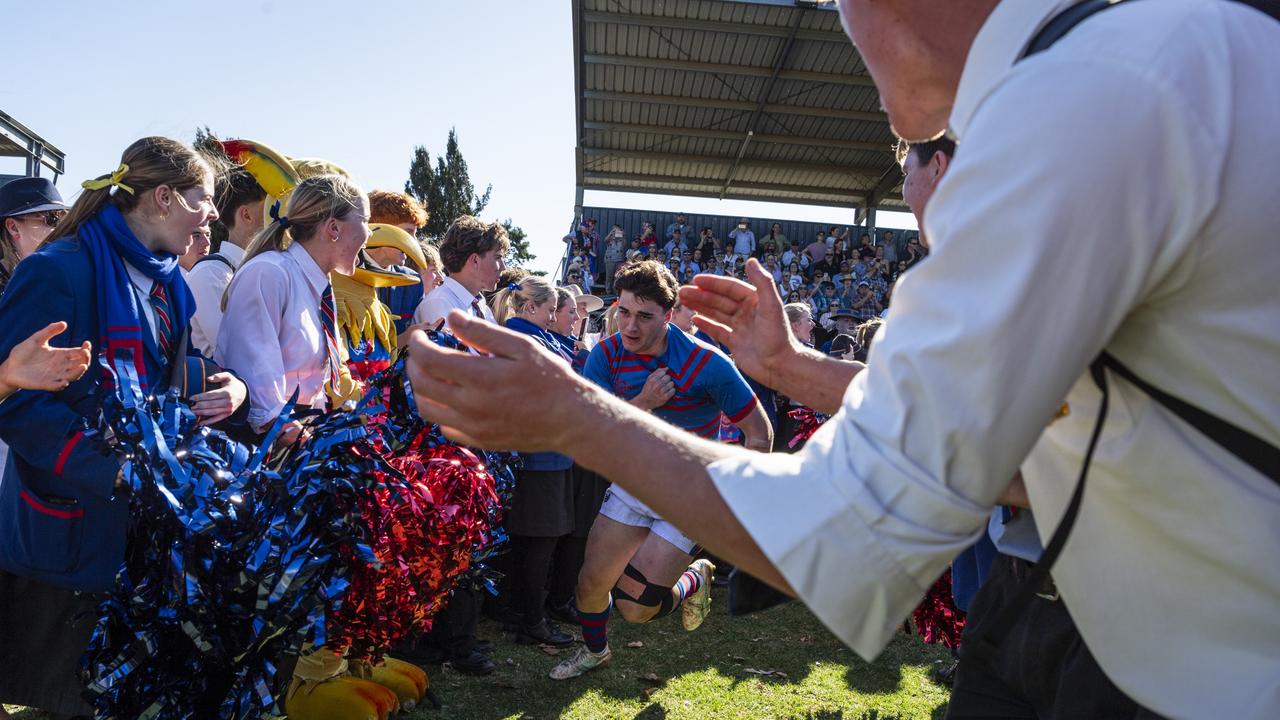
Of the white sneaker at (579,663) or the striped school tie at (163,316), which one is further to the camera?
the white sneaker at (579,663)

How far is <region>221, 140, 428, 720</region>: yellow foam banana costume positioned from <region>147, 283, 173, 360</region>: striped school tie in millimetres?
692

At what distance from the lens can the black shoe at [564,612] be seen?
6848 millimetres

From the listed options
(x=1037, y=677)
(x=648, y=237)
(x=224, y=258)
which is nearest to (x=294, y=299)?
(x=224, y=258)

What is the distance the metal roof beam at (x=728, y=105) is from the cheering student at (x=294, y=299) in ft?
64.8

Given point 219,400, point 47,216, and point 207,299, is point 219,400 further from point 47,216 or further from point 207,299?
point 47,216

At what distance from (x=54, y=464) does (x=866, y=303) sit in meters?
21.6

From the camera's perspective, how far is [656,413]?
5734mm

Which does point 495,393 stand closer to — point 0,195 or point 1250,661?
point 1250,661

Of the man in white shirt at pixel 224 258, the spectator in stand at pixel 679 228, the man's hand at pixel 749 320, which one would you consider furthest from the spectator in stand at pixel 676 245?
the man's hand at pixel 749 320

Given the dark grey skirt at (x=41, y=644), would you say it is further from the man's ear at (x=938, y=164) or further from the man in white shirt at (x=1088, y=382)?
the man's ear at (x=938, y=164)

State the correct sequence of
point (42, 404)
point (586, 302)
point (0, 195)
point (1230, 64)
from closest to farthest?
1. point (1230, 64)
2. point (42, 404)
3. point (0, 195)
4. point (586, 302)

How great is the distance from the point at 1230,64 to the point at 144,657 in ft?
9.68

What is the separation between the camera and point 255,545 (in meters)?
2.75

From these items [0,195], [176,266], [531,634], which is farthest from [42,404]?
[531,634]
